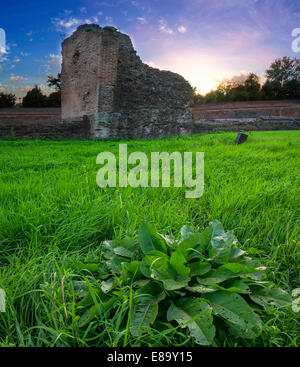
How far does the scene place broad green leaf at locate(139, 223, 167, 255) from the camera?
1063 millimetres

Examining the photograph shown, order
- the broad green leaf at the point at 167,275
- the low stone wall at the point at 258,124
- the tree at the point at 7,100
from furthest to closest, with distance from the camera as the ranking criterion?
the tree at the point at 7,100
the low stone wall at the point at 258,124
the broad green leaf at the point at 167,275

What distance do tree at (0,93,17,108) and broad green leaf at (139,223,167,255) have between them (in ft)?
111

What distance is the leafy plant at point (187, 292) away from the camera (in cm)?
74

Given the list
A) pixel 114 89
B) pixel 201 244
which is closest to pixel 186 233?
pixel 201 244

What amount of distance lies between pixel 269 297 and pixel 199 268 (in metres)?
0.27

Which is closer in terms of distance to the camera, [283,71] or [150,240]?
[150,240]

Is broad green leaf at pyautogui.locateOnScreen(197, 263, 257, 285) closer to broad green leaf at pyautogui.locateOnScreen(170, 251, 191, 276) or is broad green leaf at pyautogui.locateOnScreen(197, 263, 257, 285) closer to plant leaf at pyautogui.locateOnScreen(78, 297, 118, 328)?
broad green leaf at pyautogui.locateOnScreen(170, 251, 191, 276)

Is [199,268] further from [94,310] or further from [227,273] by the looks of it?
[94,310]

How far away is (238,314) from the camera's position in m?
0.75

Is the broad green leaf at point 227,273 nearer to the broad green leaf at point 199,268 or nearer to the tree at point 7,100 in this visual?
the broad green leaf at point 199,268

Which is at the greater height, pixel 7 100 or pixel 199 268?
pixel 7 100

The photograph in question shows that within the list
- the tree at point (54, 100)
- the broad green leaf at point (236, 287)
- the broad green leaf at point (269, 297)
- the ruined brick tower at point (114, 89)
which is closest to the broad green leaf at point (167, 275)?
the broad green leaf at point (236, 287)

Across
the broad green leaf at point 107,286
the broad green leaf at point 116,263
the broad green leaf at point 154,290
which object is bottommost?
the broad green leaf at point 154,290

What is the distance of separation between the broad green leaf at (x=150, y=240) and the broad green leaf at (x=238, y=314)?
1.10 feet
